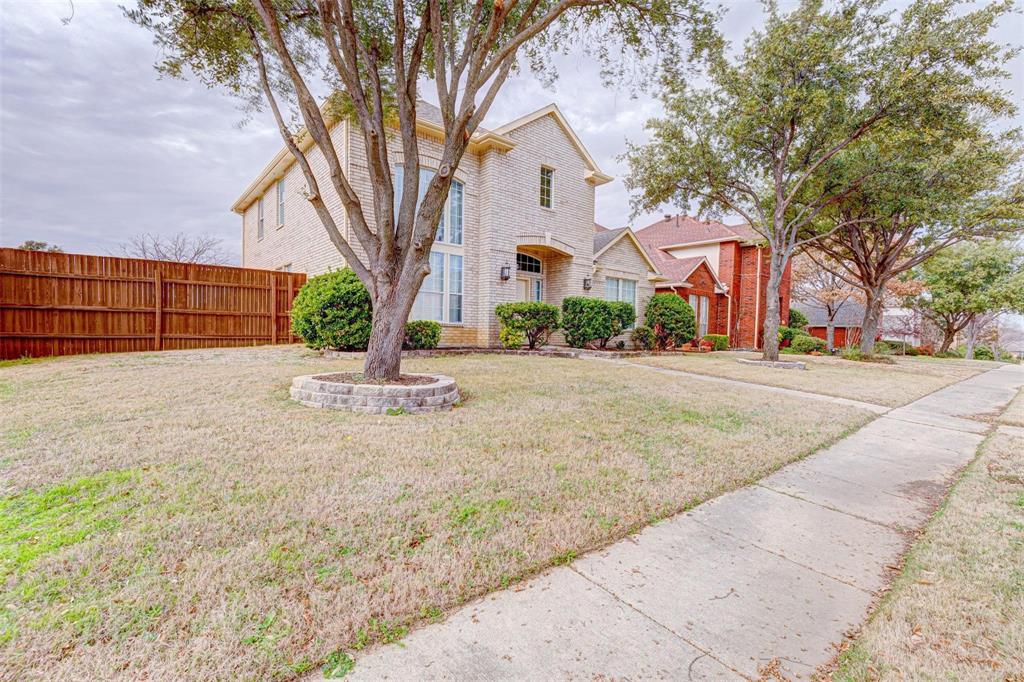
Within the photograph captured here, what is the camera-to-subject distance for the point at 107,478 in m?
2.86

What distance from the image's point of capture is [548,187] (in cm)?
1431

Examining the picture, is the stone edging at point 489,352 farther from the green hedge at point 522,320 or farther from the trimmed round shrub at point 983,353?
the trimmed round shrub at point 983,353

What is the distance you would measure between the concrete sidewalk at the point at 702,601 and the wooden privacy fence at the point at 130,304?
40.8 ft

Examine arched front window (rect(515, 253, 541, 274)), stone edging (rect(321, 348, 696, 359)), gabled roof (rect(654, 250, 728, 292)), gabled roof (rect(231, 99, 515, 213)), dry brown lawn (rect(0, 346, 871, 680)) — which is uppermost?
gabled roof (rect(231, 99, 515, 213))

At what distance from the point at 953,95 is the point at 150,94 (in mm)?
21376

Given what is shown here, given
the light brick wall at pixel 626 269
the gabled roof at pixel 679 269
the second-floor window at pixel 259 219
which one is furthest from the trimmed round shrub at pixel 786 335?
the second-floor window at pixel 259 219

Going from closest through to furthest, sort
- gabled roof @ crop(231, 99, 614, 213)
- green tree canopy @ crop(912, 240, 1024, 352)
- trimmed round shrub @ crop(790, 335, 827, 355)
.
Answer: gabled roof @ crop(231, 99, 614, 213)
trimmed round shrub @ crop(790, 335, 827, 355)
green tree canopy @ crop(912, 240, 1024, 352)

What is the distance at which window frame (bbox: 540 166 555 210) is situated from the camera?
14172 millimetres

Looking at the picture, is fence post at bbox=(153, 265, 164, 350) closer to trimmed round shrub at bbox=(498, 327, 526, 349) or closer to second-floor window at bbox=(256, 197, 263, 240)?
second-floor window at bbox=(256, 197, 263, 240)

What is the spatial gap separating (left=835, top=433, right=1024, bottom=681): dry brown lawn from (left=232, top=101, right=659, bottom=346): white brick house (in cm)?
1065

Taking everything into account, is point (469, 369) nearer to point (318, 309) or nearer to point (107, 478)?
point (318, 309)

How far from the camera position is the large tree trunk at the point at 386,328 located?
5594 mm

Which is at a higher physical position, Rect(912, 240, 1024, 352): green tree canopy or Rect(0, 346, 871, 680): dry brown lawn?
Rect(912, 240, 1024, 352): green tree canopy

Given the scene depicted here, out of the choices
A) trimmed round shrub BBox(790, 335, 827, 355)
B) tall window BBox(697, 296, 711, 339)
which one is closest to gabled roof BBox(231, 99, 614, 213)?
tall window BBox(697, 296, 711, 339)
